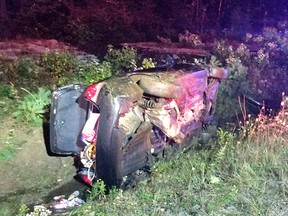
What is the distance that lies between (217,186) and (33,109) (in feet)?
9.78

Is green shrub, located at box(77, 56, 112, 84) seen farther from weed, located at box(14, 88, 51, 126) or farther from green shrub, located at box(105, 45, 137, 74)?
weed, located at box(14, 88, 51, 126)

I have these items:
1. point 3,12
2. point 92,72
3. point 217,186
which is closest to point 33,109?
point 92,72

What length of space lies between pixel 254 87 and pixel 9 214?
19.6 ft

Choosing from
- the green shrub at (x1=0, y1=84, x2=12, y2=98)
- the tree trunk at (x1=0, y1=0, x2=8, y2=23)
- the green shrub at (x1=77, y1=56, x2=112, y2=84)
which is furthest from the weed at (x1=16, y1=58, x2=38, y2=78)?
the tree trunk at (x1=0, y1=0, x2=8, y2=23)

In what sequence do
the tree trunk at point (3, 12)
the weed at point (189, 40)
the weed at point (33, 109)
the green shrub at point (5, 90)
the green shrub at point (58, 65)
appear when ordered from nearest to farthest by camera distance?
the weed at point (33, 109) < the green shrub at point (5, 90) < the green shrub at point (58, 65) < the tree trunk at point (3, 12) < the weed at point (189, 40)

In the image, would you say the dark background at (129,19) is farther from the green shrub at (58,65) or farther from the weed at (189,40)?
the green shrub at (58,65)

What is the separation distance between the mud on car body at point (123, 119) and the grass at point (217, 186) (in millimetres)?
280

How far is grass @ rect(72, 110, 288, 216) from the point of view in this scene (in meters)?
3.63

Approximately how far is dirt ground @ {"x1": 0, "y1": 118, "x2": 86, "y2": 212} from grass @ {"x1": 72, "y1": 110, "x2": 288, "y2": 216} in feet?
3.12

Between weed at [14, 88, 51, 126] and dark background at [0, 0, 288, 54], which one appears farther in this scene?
dark background at [0, 0, 288, 54]

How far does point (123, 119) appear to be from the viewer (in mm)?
4234

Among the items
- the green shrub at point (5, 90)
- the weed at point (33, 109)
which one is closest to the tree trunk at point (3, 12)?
the green shrub at point (5, 90)

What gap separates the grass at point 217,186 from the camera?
363 cm

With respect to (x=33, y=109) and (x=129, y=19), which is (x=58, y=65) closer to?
(x=33, y=109)
